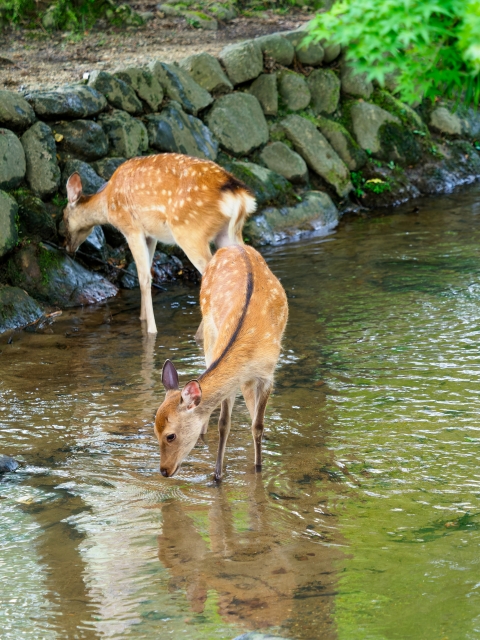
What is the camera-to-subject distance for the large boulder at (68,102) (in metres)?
8.99

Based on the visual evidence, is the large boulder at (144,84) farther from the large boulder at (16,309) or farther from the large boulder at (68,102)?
the large boulder at (16,309)

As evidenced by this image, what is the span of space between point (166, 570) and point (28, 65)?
8104 mm

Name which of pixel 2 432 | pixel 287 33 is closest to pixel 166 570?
pixel 2 432

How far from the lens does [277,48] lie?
12195 mm

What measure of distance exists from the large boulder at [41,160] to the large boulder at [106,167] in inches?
21.9

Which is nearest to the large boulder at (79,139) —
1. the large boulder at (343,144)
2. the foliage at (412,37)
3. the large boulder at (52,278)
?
the large boulder at (52,278)

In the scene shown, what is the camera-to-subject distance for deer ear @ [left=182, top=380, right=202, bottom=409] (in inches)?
176

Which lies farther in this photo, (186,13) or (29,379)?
(186,13)

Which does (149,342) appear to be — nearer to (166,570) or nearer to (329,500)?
(329,500)

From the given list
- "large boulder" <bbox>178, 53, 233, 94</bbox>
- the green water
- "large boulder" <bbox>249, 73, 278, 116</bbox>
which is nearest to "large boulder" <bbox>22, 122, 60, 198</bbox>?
the green water

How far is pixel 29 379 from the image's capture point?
6578 millimetres

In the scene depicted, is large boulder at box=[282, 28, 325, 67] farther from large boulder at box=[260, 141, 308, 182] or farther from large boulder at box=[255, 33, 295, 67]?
large boulder at box=[260, 141, 308, 182]

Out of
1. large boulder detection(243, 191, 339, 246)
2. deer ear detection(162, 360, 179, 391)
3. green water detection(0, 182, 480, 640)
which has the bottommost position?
large boulder detection(243, 191, 339, 246)

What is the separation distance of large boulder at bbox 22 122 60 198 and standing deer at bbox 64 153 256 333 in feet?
1.27
